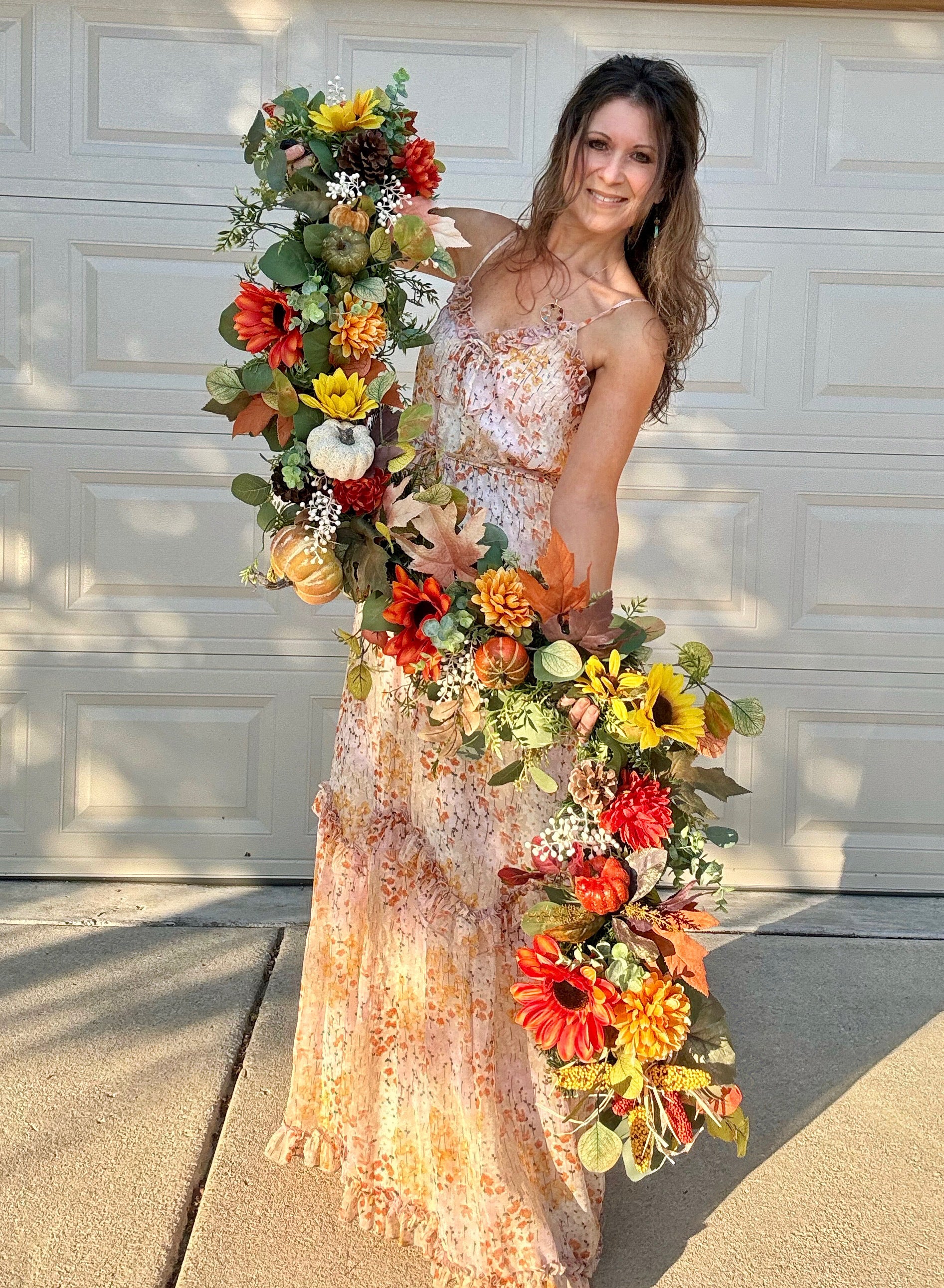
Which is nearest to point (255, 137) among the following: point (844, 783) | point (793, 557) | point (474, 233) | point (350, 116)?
point (350, 116)

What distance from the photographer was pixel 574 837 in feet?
6.45

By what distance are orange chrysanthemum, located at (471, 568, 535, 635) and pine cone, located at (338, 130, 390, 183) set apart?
67 cm

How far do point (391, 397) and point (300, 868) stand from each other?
240cm

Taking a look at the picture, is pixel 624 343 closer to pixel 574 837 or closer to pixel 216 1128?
pixel 574 837

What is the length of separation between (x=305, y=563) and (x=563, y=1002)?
76 centimetres

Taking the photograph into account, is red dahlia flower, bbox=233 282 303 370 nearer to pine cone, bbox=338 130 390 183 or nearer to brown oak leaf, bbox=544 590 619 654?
pine cone, bbox=338 130 390 183

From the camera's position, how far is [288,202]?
205 centimetres

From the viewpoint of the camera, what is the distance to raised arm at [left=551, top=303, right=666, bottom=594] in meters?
2.17

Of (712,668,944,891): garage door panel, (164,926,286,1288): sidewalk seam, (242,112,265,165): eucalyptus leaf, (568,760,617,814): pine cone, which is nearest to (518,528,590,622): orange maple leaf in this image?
(568,760,617,814): pine cone

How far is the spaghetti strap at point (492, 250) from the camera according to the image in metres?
2.41

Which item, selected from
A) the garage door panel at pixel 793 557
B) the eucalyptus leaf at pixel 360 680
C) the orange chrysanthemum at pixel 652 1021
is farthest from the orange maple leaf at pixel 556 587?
the garage door panel at pixel 793 557

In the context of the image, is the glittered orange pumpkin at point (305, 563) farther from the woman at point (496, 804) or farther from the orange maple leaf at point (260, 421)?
the woman at point (496, 804)

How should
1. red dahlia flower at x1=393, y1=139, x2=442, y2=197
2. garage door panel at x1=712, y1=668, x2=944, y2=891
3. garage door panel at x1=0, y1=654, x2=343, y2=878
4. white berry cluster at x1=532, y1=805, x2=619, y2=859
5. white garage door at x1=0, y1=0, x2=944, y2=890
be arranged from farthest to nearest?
garage door panel at x1=712, y1=668, x2=944, y2=891, garage door panel at x1=0, y1=654, x2=343, y2=878, white garage door at x1=0, y1=0, x2=944, y2=890, red dahlia flower at x1=393, y1=139, x2=442, y2=197, white berry cluster at x1=532, y1=805, x2=619, y2=859

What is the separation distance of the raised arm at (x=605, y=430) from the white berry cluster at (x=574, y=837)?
403mm
